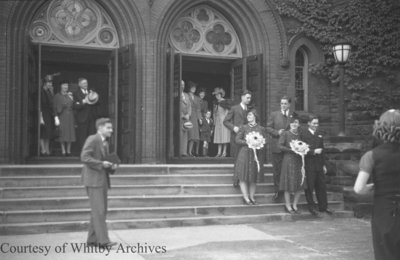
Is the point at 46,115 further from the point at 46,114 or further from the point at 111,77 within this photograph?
the point at 111,77

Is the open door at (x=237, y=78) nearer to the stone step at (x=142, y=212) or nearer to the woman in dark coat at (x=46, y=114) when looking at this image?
the stone step at (x=142, y=212)

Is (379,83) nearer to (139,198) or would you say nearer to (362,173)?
(139,198)

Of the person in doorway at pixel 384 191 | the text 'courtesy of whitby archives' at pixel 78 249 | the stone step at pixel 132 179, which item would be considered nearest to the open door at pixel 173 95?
the stone step at pixel 132 179

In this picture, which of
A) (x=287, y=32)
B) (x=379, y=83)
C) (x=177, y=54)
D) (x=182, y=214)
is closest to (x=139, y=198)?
(x=182, y=214)

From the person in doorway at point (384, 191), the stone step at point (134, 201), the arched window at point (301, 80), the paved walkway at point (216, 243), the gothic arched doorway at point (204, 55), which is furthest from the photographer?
the arched window at point (301, 80)

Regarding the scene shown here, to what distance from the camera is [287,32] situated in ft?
49.4

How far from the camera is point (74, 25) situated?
13.8 meters

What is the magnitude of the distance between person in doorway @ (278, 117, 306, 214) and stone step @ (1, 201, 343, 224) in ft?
1.70

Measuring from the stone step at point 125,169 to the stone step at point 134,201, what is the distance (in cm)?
123

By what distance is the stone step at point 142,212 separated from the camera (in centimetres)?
909

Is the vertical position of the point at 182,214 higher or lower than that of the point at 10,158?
lower

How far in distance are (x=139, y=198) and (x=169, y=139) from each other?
12.9 ft

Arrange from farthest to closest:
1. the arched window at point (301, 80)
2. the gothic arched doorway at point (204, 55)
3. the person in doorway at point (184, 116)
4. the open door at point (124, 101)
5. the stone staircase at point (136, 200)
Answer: the arched window at point (301, 80), the person in doorway at point (184, 116), the gothic arched doorway at point (204, 55), the open door at point (124, 101), the stone staircase at point (136, 200)

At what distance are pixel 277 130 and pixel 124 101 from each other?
168 inches
